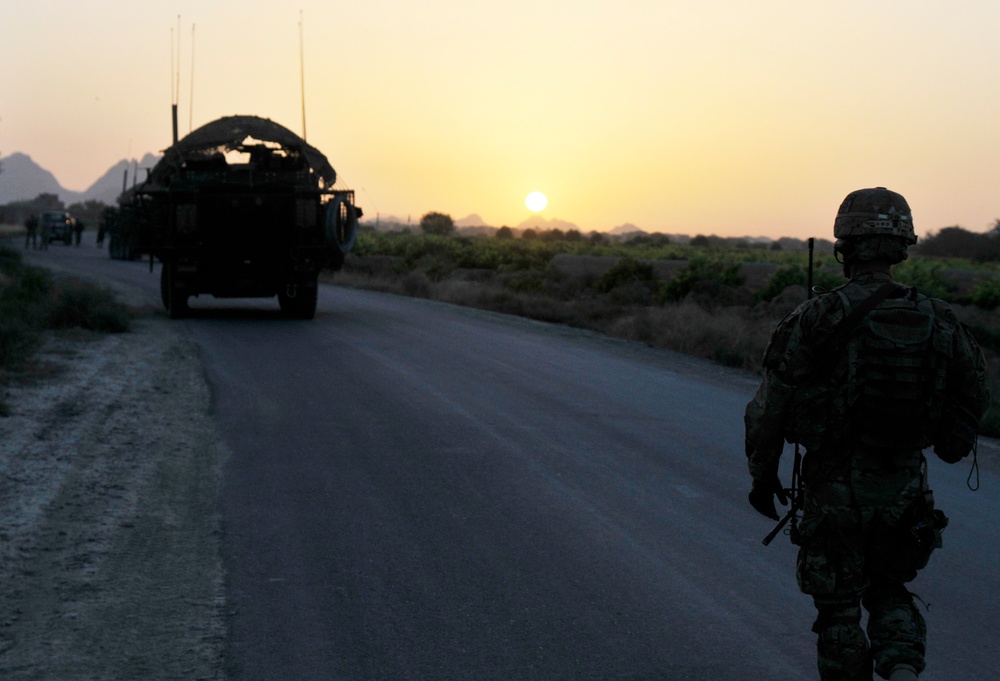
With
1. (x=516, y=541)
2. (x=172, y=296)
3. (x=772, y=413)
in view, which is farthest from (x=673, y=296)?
(x=772, y=413)

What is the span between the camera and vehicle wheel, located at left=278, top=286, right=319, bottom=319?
2033 centimetres

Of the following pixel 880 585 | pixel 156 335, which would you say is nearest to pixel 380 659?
pixel 880 585

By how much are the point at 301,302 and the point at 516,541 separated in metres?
14.5

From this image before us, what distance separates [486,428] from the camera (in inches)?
396

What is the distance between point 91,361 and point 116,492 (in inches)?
276

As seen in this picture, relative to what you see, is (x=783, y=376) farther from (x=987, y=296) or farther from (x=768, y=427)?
(x=987, y=296)

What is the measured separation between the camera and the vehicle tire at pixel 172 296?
65.2 ft

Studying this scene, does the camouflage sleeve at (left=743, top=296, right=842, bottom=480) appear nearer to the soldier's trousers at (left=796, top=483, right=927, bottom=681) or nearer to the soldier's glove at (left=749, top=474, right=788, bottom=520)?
the soldier's glove at (left=749, top=474, right=788, bottom=520)

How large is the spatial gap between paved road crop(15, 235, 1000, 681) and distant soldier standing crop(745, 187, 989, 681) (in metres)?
0.89

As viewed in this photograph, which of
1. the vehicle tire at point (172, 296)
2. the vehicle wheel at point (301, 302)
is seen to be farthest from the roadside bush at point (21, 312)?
the vehicle wheel at point (301, 302)

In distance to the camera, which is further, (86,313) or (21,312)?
(86,313)

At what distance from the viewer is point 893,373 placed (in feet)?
12.5

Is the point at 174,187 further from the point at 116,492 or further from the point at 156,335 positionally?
the point at 116,492

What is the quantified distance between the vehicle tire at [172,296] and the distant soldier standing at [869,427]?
1707cm
